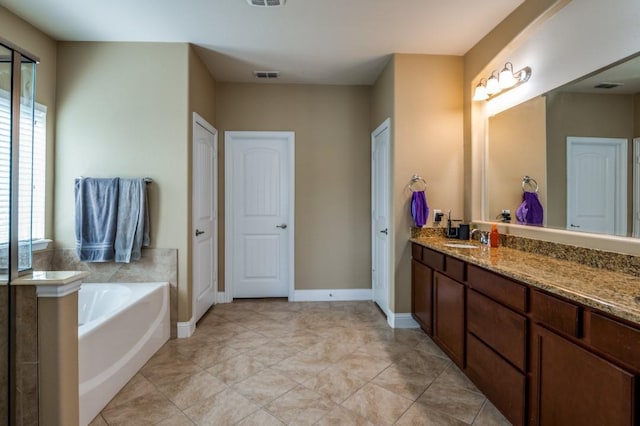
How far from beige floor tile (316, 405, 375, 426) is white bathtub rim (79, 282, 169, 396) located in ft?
4.18

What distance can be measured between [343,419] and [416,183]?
6.76ft

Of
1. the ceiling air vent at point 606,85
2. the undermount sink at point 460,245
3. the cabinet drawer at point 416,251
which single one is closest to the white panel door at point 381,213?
the cabinet drawer at point 416,251

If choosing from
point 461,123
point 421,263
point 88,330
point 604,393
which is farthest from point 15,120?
point 461,123

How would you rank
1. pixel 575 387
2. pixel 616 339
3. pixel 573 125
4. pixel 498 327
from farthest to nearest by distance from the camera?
1. pixel 573 125
2. pixel 498 327
3. pixel 575 387
4. pixel 616 339

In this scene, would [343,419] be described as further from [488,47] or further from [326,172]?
[488,47]

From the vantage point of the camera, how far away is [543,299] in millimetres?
1386

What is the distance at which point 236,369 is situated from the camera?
7.50 feet

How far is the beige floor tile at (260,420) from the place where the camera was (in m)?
1.72

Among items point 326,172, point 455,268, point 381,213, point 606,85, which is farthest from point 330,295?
point 606,85

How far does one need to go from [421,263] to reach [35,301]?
254 centimetres

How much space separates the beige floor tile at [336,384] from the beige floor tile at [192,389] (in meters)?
0.60

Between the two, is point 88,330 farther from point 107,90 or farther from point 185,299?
point 107,90

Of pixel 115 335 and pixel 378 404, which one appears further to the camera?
pixel 115 335

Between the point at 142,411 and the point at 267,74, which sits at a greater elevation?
the point at 267,74
